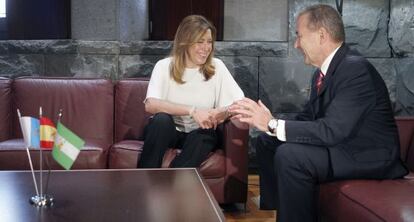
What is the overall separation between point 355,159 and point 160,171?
2.64 ft

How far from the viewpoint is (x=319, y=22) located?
2.01m

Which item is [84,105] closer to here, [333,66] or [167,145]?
[167,145]

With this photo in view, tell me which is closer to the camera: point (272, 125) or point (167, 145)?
point (272, 125)

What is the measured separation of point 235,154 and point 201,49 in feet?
2.09

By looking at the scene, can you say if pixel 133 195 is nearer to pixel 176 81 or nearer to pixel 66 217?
pixel 66 217

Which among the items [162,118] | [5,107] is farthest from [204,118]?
[5,107]

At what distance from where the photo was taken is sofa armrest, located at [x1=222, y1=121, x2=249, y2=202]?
2611 millimetres

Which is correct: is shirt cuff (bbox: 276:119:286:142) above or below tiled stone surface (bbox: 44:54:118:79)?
below

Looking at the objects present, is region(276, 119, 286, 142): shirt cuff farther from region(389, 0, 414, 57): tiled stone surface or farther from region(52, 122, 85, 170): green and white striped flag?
region(389, 0, 414, 57): tiled stone surface

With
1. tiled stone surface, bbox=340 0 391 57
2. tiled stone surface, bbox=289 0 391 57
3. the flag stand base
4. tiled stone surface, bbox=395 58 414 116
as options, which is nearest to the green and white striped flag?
the flag stand base

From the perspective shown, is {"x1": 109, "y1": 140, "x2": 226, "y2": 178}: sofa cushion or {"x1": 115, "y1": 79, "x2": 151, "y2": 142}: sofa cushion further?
{"x1": 115, "y1": 79, "x2": 151, "y2": 142}: sofa cushion

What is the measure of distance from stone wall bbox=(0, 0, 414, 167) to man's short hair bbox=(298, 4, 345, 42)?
1.55m

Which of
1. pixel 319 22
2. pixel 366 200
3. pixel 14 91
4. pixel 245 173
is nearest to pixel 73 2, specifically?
pixel 14 91

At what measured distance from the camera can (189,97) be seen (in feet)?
9.16
